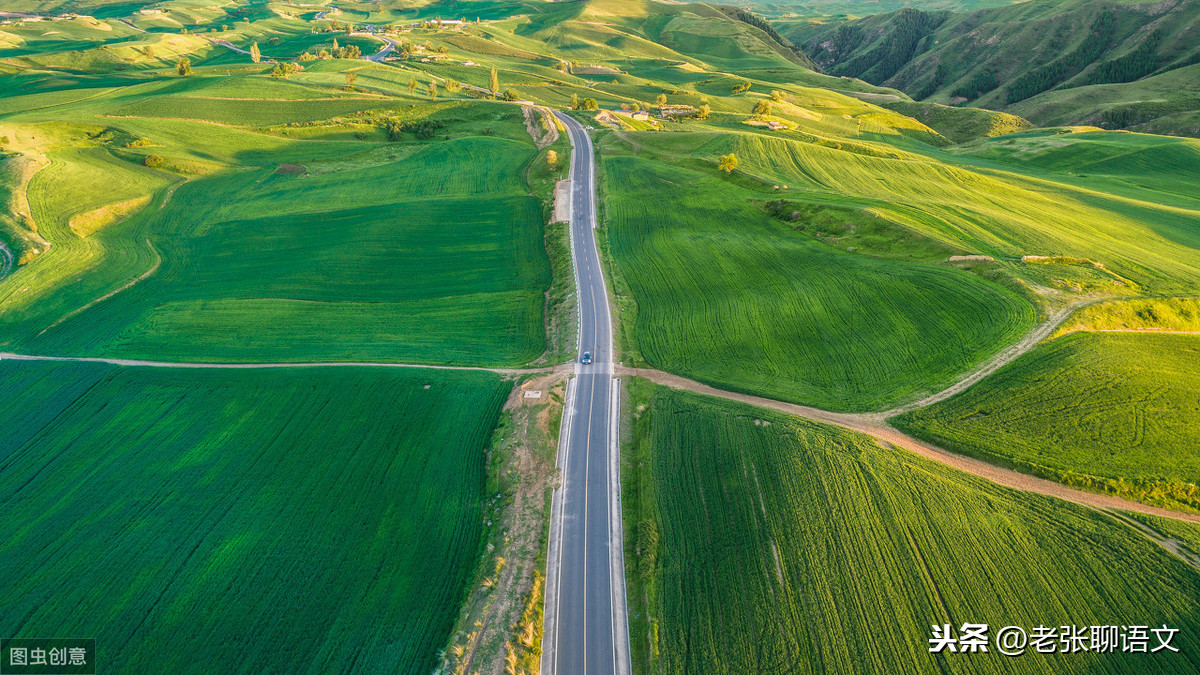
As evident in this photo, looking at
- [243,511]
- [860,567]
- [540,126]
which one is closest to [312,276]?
[243,511]

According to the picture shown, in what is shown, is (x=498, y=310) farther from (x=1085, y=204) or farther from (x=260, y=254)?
(x=1085, y=204)

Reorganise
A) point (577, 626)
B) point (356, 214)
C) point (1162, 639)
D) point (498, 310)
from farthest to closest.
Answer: point (356, 214), point (498, 310), point (577, 626), point (1162, 639)

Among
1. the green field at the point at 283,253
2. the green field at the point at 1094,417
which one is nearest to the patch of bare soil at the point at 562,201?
the green field at the point at 283,253

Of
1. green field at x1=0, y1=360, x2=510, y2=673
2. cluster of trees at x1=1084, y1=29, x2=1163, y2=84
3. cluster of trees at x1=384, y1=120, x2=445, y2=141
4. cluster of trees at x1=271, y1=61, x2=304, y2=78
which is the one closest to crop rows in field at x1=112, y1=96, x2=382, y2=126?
cluster of trees at x1=384, y1=120, x2=445, y2=141

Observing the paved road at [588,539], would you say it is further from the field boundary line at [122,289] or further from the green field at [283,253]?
the field boundary line at [122,289]

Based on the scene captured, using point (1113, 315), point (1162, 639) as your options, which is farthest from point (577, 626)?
point (1113, 315)

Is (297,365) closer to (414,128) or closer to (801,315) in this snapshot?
(801,315)
